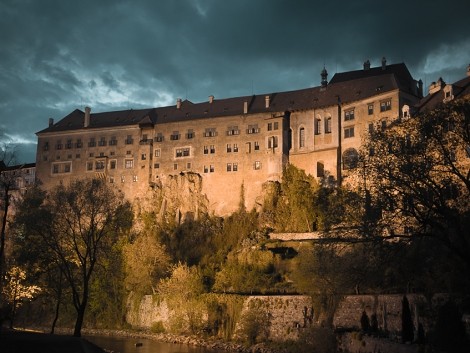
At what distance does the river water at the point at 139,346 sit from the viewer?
43875 millimetres

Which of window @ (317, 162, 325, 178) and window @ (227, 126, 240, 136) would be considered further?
window @ (227, 126, 240, 136)

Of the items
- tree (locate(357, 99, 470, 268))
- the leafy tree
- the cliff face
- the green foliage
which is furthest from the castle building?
tree (locate(357, 99, 470, 268))

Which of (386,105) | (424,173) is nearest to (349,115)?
(386,105)

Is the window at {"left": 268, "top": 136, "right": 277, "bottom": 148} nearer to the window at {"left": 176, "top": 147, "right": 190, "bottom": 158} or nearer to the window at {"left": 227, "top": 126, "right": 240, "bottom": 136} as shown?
the window at {"left": 227, "top": 126, "right": 240, "bottom": 136}

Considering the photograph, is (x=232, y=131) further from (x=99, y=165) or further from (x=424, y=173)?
(x=424, y=173)

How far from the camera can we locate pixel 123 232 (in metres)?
72.5

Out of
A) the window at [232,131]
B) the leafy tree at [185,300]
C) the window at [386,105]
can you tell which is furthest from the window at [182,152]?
the window at [386,105]

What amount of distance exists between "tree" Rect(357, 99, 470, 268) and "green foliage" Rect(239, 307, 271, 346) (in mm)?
20010

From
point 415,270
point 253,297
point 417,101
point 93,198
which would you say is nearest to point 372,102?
point 417,101

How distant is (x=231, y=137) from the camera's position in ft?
242

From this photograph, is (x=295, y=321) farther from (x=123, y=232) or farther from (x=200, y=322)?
(x=123, y=232)

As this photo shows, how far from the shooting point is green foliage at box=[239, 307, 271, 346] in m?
44.1

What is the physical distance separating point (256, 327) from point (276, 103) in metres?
37.2

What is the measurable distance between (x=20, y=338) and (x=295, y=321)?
71.2ft
